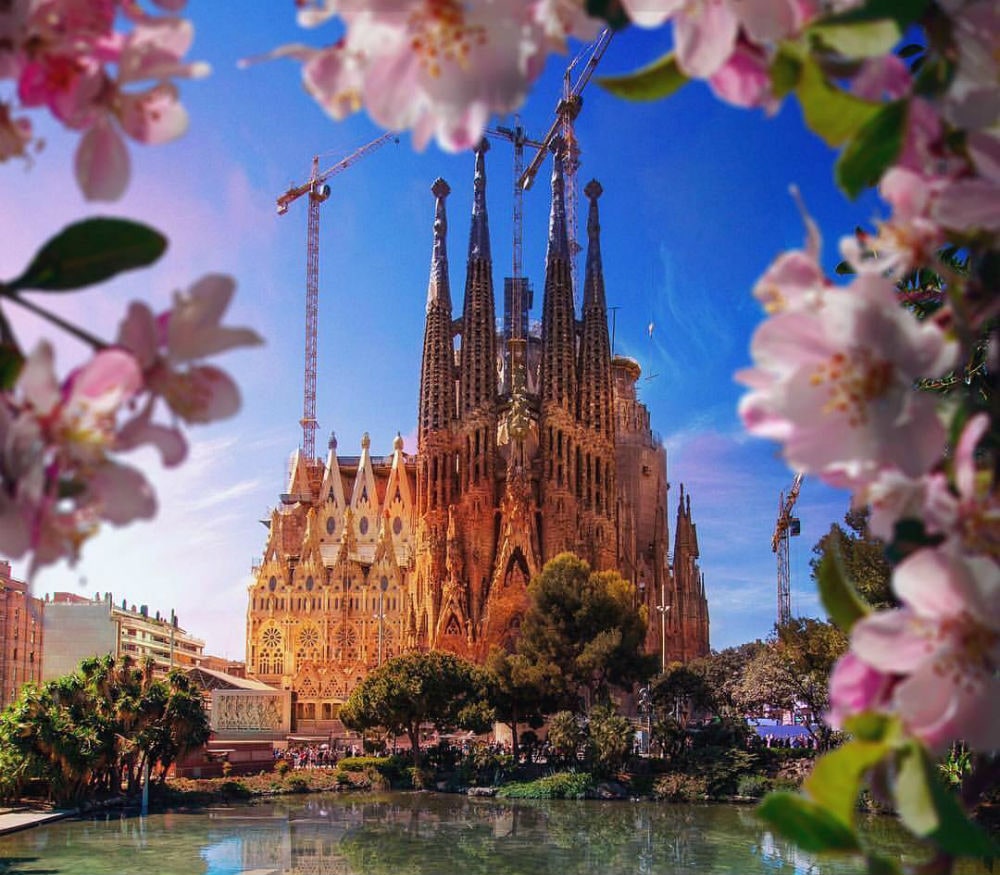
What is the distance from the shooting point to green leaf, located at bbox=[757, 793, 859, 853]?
1105mm

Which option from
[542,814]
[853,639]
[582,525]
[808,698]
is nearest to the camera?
[853,639]

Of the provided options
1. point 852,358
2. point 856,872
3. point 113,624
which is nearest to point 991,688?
point 852,358

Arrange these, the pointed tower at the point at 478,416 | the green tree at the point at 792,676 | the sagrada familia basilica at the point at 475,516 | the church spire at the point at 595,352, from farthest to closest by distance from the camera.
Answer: the church spire at the point at 595,352 → the pointed tower at the point at 478,416 → the sagrada familia basilica at the point at 475,516 → the green tree at the point at 792,676

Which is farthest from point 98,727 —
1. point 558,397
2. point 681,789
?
point 558,397

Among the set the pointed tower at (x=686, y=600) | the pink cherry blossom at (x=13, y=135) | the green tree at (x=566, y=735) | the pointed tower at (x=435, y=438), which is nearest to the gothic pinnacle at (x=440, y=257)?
the pointed tower at (x=435, y=438)

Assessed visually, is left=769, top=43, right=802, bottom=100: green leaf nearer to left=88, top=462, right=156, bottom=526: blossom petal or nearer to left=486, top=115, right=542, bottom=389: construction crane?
left=88, top=462, right=156, bottom=526: blossom petal

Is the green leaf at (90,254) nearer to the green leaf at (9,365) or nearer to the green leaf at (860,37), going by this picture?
the green leaf at (9,365)

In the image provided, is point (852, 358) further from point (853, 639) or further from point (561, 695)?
point (561, 695)

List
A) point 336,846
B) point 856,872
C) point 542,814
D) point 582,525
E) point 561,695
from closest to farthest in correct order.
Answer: point 856,872 < point 336,846 < point 542,814 < point 561,695 < point 582,525

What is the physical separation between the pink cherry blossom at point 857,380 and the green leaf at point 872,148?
0.16 m

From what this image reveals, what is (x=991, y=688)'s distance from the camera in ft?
3.66

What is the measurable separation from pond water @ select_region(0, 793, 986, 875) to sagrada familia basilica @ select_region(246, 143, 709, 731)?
1824cm

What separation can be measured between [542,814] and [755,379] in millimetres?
25153

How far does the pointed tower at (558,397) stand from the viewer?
45594 mm
